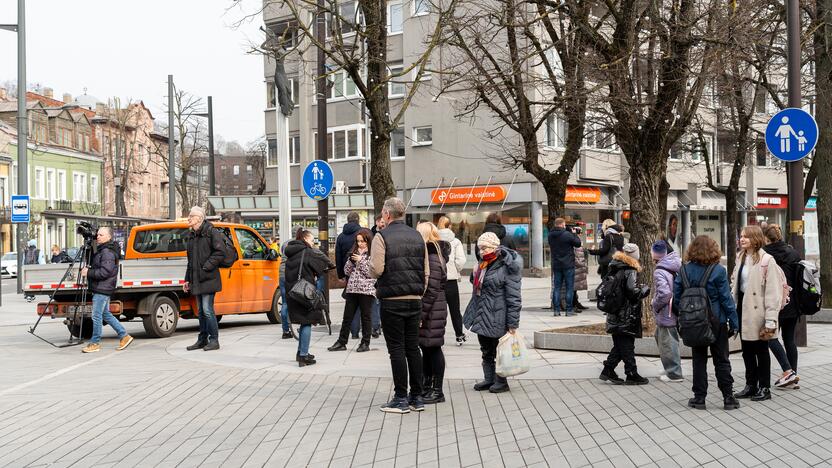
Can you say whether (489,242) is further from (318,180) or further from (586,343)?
(318,180)

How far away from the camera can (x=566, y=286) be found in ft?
53.6

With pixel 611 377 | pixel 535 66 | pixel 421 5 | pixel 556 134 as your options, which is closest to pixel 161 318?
pixel 611 377

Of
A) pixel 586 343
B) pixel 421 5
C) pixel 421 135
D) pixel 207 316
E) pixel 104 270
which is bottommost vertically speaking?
pixel 586 343

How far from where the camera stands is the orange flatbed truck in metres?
13.5

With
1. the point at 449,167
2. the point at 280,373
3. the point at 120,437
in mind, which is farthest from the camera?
the point at 449,167

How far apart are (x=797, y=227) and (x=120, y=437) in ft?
28.9

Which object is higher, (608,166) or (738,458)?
(608,166)

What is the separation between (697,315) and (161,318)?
9.46m

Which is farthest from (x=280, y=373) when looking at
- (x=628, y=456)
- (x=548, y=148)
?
(x=548, y=148)

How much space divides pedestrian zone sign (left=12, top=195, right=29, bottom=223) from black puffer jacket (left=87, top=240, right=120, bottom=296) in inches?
492

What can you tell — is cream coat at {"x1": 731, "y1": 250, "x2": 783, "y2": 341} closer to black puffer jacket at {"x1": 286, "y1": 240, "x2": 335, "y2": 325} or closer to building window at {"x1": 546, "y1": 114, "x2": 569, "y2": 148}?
black puffer jacket at {"x1": 286, "y1": 240, "x2": 335, "y2": 325}

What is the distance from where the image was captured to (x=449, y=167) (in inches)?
1344

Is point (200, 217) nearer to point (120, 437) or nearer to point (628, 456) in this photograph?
point (120, 437)

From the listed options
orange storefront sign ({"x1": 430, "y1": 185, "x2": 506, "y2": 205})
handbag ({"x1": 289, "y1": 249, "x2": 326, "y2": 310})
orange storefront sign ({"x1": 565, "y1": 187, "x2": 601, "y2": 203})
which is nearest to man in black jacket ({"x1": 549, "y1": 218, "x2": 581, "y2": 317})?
handbag ({"x1": 289, "y1": 249, "x2": 326, "y2": 310})
